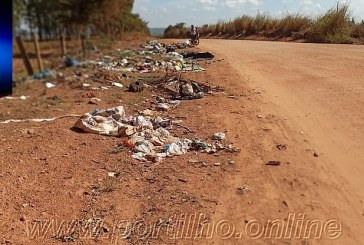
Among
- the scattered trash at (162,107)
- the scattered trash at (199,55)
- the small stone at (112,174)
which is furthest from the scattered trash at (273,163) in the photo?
the scattered trash at (199,55)

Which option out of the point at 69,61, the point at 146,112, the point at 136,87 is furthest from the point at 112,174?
the point at 136,87

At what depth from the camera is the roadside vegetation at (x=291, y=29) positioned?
1247 cm

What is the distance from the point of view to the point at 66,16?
3.41 meters

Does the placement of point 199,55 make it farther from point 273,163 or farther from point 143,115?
point 273,163

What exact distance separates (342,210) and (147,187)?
1502 mm

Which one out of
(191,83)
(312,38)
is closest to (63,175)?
(191,83)

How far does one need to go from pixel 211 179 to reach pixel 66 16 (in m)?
1.84

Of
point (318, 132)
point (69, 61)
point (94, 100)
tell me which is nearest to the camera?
point (69, 61)

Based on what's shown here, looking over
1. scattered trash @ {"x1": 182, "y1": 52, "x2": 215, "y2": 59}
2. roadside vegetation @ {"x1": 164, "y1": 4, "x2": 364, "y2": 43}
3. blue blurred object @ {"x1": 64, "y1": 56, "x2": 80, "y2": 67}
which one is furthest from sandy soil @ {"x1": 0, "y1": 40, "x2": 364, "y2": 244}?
roadside vegetation @ {"x1": 164, "y1": 4, "x2": 364, "y2": 43}

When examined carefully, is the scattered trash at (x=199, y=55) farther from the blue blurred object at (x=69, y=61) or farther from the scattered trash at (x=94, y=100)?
the blue blurred object at (x=69, y=61)

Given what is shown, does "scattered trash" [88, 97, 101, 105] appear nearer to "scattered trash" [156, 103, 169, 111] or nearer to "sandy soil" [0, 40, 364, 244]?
"sandy soil" [0, 40, 364, 244]

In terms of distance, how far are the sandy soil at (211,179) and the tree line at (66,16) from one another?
1.20 meters

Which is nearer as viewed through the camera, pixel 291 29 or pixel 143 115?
pixel 143 115

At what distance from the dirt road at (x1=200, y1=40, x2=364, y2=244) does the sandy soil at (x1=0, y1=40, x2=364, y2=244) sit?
0.04ft
